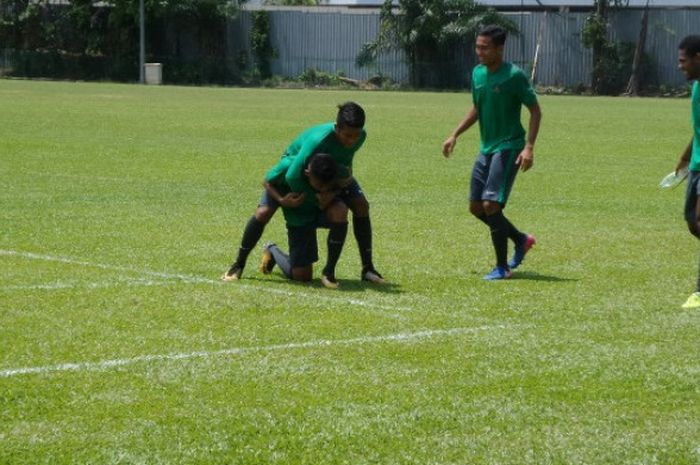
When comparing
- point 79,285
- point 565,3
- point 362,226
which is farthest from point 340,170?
point 565,3

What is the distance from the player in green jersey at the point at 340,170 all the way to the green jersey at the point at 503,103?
4.36 ft

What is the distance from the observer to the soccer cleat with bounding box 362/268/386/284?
37.6 feet

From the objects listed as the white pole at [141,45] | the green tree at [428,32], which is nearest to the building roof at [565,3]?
the green tree at [428,32]

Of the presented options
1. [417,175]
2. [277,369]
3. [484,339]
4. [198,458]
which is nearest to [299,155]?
[484,339]

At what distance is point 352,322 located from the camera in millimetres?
9523

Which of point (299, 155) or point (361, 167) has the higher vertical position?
point (299, 155)

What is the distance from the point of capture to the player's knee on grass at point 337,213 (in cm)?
1128

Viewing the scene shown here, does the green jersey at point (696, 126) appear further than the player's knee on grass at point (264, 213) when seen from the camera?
No

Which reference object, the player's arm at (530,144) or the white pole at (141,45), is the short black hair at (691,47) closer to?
the player's arm at (530,144)

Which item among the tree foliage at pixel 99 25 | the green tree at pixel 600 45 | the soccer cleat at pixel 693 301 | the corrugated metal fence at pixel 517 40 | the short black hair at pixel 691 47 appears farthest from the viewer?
the tree foliage at pixel 99 25

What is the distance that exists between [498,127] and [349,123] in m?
1.76

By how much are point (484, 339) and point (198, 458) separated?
3.06 metres

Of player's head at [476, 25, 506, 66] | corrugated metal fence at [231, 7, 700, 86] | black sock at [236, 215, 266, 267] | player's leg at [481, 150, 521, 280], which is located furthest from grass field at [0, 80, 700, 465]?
corrugated metal fence at [231, 7, 700, 86]

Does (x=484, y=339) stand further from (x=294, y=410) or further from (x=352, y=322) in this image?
(x=294, y=410)
